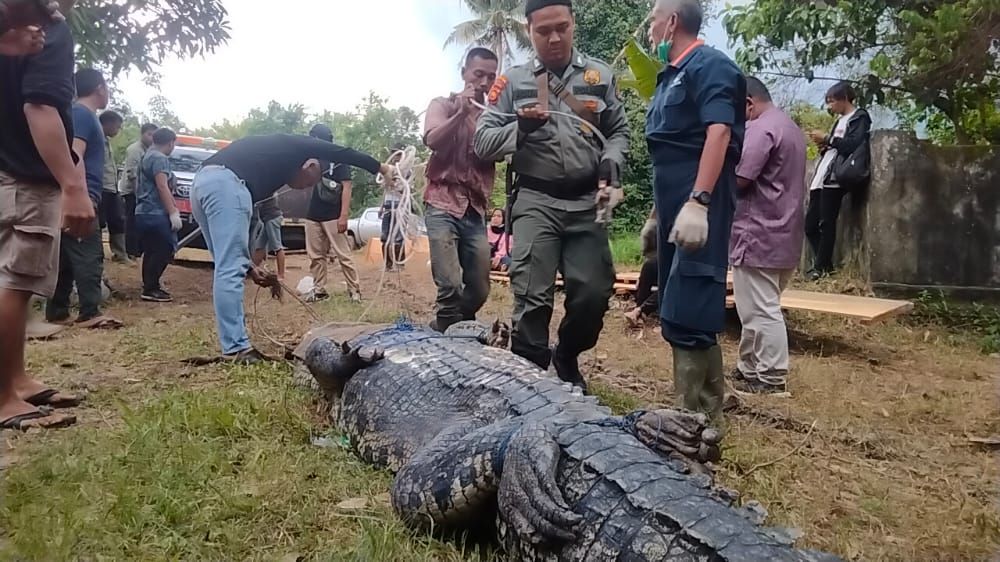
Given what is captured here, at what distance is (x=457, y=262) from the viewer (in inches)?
153

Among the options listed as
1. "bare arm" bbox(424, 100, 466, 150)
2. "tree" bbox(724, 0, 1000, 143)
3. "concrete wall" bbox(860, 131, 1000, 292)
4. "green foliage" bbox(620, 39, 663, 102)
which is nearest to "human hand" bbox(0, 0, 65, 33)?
"bare arm" bbox(424, 100, 466, 150)

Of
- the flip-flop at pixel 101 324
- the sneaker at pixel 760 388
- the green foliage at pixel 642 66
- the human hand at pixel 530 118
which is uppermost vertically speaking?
the green foliage at pixel 642 66

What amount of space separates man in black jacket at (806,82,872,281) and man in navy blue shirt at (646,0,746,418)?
12.4ft

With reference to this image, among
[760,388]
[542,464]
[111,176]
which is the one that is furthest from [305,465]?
[111,176]

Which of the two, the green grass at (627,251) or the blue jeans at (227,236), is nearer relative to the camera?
the blue jeans at (227,236)

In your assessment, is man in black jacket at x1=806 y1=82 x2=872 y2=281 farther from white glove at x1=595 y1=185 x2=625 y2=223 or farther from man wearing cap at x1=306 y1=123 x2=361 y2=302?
man wearing cap at x1=306 y1=123 x2=361 y2=302

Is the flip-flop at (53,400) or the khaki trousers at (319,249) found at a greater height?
the khaki trousers at (319,249)

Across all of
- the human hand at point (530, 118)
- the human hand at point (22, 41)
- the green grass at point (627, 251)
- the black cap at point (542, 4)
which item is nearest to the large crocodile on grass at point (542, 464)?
the human hand at point (530, 118)

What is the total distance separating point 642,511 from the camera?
1.35m

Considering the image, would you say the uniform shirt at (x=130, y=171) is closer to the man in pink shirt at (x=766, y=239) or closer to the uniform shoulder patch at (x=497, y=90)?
the uniform shoulder patch at (x=497, y=90)

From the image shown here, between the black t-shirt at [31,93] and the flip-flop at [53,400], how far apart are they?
2.81 feet

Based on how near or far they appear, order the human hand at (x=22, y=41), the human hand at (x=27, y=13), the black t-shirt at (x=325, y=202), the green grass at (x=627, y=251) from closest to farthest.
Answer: the human hand at (x=27, y=13), the human hand at (x=22, y=41), the black t-shirt at (x=325, y=202), the green grass at (x=627, y=251)

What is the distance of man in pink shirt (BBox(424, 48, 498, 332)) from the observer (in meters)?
3.74

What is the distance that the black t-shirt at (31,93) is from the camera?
254cm
